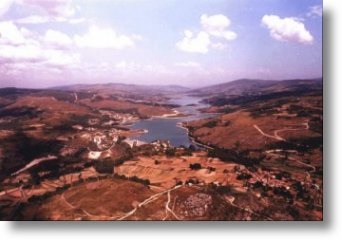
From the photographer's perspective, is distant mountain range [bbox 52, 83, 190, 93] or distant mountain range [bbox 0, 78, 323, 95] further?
distant mountain range [bbox 52, 83, 190, 93]

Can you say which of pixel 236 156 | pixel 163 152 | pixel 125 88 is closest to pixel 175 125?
pixel 163 152

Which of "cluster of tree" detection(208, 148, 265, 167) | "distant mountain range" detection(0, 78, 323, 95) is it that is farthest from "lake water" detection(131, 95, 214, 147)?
"cluster of tree" detection(208, 148, 265, 167)

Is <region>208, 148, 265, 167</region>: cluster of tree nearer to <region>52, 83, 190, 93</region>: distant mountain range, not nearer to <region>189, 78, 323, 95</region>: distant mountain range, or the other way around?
<region>189, 78, 323, 95</region>: distant mountain range

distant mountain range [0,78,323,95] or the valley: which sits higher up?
distant mountain range [0,78,323,95]

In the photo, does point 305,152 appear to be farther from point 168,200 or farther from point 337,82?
point 168,200

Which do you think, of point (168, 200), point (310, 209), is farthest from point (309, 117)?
point (168, 200)

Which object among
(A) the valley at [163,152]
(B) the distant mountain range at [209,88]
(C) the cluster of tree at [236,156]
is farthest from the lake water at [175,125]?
(C) the cluster of tree at [236,156]

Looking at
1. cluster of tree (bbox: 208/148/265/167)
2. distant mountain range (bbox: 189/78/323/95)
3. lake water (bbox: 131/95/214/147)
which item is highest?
distant mountain range (bbox: 189/78/323/95)
